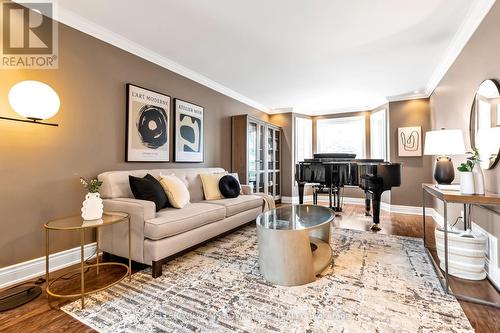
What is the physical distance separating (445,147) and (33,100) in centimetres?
387

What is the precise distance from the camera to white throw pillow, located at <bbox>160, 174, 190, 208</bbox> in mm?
2656

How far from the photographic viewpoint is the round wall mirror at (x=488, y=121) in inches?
76.5

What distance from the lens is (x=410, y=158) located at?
486cm

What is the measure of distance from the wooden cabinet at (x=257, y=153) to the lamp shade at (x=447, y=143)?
2.96 m

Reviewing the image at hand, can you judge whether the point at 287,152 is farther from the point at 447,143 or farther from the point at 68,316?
the point at 68,316

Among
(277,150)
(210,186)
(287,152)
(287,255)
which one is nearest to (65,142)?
(210,186)

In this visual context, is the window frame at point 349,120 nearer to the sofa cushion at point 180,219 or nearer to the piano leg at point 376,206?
the piano leg at point 376,206

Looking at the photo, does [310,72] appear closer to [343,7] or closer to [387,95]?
[343,7]

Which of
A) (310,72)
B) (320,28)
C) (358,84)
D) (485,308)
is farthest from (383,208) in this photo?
(320,28)

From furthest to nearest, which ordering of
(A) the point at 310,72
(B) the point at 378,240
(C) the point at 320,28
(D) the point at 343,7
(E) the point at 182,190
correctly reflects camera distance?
(A) the point at 310,72, (B) the point at 378,240, (E) the point at 182,190, (C) the point at 320,28, (D) the point at 343,7

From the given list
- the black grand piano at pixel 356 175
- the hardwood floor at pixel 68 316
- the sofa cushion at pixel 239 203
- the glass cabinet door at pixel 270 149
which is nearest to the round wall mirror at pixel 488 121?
the hardwood floor at pixel 68 316

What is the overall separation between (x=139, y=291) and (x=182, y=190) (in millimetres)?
1159

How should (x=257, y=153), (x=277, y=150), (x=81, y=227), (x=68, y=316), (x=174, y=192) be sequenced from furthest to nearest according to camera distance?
(x=277, y=150), (x=257, y=153), (x=174, y=192), (x=81, y=227), (x=68, y=316)

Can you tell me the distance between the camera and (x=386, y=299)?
1.72m
